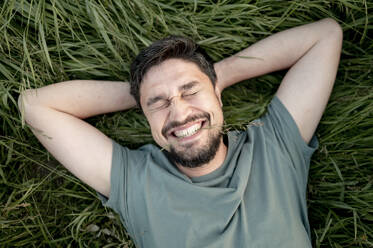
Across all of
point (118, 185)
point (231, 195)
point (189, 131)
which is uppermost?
point (189, 131)

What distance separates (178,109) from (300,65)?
1053mm

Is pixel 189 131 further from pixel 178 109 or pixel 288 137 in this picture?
pixel 288 137

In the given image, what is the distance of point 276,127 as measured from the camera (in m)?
2.50

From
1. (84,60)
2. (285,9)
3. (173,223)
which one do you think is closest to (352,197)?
(173,223)

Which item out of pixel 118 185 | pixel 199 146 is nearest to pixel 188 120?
pixel 199 146

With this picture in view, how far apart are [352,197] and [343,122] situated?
2.03 feet

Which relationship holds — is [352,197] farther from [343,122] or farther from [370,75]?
[370,75]

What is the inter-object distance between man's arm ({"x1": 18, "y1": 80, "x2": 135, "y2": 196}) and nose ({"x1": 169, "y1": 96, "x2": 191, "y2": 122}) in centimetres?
59

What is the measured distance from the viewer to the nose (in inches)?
90.1

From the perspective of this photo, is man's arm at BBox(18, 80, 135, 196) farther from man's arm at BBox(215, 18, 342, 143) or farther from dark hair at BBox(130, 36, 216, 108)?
man's arm at BBox(215, 18, 342, 143)

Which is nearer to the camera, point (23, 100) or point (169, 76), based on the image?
point (169, 76)

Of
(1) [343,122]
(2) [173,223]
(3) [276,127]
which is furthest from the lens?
(1) [343,122]

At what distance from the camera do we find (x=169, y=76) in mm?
2355

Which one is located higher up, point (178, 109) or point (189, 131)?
point (178, 109)
